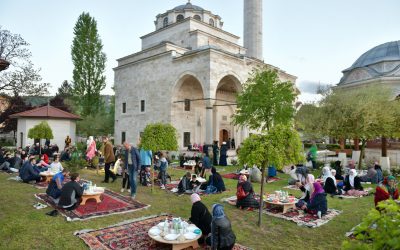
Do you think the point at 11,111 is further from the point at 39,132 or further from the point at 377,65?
the point at 377,65

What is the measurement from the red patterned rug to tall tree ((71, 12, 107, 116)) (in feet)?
101

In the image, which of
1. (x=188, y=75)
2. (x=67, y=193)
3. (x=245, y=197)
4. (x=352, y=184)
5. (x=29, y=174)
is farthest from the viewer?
(x=188, y=75)

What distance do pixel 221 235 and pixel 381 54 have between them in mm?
36160

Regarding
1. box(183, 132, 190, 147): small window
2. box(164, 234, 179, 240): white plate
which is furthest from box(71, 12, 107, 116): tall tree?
box(164, 234, 179, 240): white plate

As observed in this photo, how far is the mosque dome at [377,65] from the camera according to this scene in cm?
2923

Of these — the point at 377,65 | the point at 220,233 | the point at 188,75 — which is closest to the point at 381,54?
the point at 377,65

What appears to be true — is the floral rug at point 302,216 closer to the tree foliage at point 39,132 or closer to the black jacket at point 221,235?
the black jacket at point 221,235

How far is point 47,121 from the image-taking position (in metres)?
23.4

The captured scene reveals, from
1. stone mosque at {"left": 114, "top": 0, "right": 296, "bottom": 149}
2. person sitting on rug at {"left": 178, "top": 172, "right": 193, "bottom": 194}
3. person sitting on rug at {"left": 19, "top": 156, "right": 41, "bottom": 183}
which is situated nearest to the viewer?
person sitting on rug at {"left": 178, "top": 172, "right": 193, "bottom": 194}

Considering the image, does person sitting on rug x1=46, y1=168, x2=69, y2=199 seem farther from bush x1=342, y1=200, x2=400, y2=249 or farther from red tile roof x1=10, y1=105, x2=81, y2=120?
red tile roof x1=10, y1=105, x2=81, y2=120

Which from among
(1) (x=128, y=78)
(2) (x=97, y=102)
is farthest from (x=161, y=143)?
(2) (x=97, y=102)

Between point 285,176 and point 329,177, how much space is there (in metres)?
4.55

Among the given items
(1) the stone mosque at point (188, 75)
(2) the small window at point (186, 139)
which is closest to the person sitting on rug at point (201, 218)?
(1) the stone mosque at point (188, 75)

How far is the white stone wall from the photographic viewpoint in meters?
22.9
